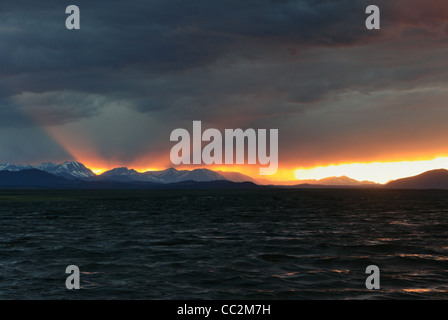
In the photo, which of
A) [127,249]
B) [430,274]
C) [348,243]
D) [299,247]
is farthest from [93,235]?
[430,274]

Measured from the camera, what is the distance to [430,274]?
25.7 metres

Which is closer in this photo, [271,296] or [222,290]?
[271,296]

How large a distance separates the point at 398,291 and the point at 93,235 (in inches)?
1390

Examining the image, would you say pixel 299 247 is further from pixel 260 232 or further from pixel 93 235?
pixel 93 235

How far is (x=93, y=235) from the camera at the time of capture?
47.3 meters

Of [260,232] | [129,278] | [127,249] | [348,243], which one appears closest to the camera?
[129,278]

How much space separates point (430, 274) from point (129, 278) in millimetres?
18506
